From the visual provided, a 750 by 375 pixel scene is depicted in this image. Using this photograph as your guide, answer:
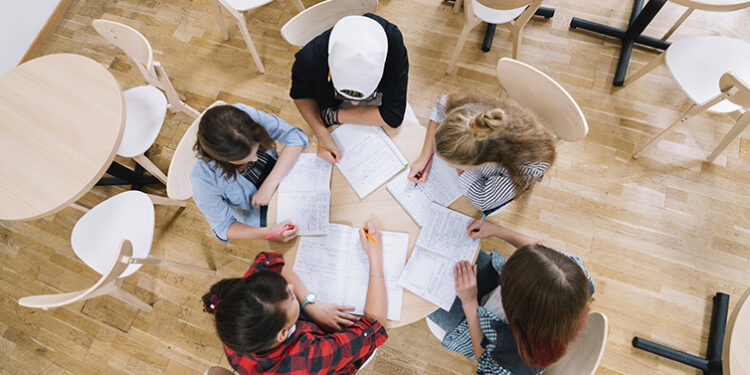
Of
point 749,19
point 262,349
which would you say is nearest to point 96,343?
point 262,349

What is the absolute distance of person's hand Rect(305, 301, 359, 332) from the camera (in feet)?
4.28

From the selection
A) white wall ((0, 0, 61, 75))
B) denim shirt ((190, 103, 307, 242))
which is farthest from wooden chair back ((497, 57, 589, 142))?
white wall ((0, 0, 61, 75))

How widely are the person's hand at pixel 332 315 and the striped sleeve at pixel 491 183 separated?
59cm

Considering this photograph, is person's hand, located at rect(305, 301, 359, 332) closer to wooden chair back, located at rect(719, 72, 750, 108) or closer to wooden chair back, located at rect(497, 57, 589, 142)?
wooden chair back, located at rect(497, 57, 589, 142)

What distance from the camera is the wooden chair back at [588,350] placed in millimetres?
1129

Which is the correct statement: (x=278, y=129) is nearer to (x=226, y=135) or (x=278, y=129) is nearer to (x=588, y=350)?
(x=226, y=135)

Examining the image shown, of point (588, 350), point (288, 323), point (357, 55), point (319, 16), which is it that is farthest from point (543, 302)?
point (319, 16)

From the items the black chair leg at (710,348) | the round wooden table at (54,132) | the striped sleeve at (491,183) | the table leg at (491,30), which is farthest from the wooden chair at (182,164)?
the black chair leg at (710,348)

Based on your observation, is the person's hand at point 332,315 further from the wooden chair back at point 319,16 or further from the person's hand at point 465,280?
the wooden chair back at point 319,16

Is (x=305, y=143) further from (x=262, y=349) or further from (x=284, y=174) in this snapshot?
(x=262, y=349)

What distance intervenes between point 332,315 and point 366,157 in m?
0.60

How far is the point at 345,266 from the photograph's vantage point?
1375mm

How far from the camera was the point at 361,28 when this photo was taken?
1.40 m

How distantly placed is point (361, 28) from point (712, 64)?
5.96ft
